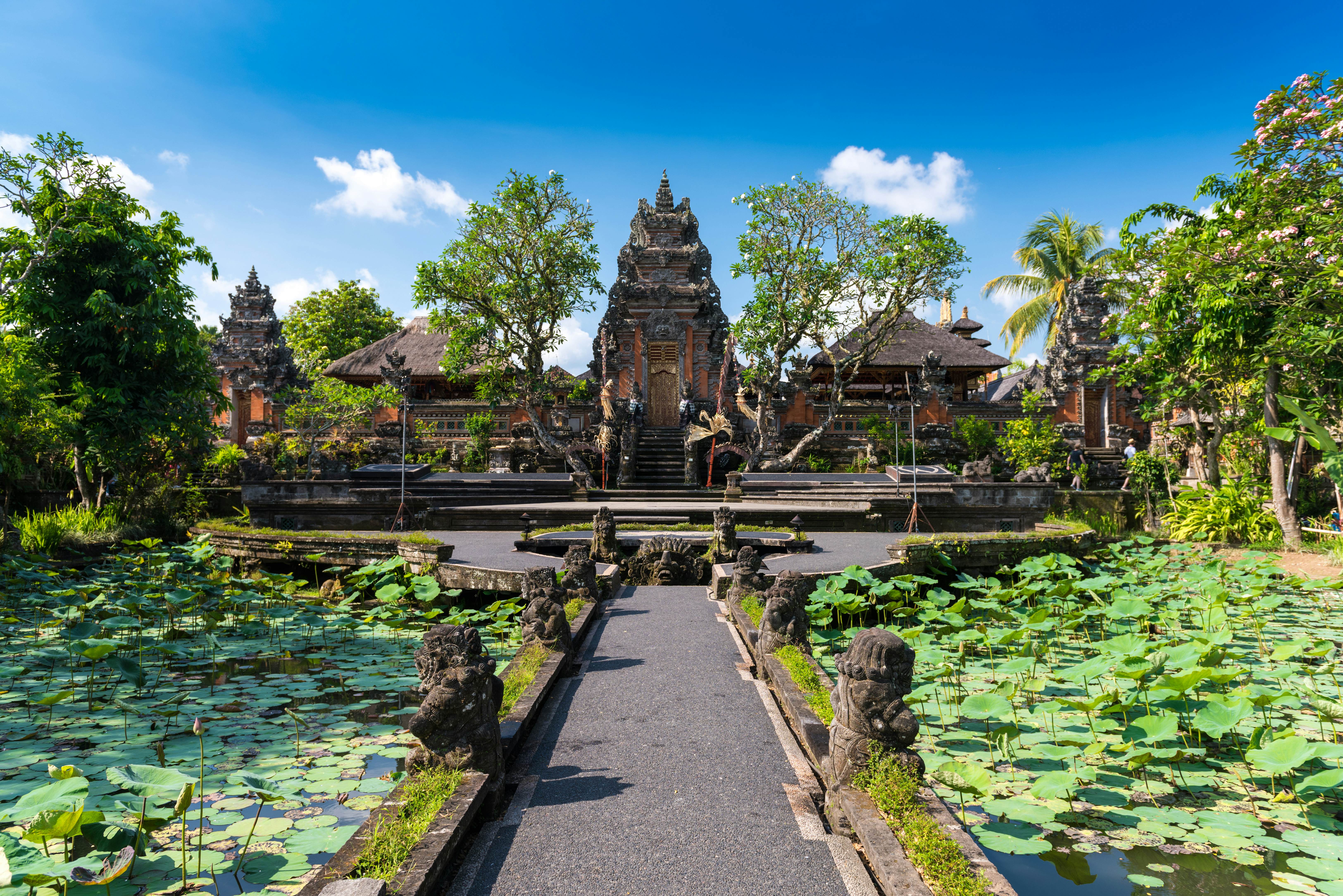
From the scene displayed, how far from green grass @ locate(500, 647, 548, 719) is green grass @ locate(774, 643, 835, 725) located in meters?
1.81

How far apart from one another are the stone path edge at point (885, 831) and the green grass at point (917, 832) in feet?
0.07

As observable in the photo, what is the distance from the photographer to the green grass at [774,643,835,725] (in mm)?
4277

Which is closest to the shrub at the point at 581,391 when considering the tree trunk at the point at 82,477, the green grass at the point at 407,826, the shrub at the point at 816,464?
the shrub at the point at 816,464

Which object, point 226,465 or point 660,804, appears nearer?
point 660,804

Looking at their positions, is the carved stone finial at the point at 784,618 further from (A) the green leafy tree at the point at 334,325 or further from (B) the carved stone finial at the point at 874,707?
(A) the green leafy tree at the point at 334,325

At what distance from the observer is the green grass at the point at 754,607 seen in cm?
672

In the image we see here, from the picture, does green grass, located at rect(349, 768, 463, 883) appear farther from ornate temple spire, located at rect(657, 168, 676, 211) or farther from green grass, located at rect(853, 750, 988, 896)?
ornate temple spire, located at rect(657, 168, 676, 211)

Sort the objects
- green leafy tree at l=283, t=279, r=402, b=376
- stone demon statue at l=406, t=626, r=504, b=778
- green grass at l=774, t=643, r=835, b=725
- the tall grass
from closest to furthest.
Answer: stone demon statue at l=406, t=626, r=504, b=778 < green grass at l=774, t=643, r=835, b=725 < the tall grass < green leafy tree at l=283, t=279, r=402, b=376

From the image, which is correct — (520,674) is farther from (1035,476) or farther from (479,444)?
→ (479,444)

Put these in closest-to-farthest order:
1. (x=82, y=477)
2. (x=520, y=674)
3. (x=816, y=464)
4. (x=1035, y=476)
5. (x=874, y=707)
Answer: (x=874, y=707) < (x=520, y=674) < (x=82, y=477) < (x=1035, y=476) < (x=816, y=464)

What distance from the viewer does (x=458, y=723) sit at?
347 cm

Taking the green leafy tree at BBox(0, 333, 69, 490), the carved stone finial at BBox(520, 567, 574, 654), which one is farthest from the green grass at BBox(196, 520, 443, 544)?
the carved stone finial at BBox(520, 567, 574, 654)

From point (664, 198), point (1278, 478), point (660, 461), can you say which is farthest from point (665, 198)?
point (1278, 478)

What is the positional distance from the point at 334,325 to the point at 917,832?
3329cm
